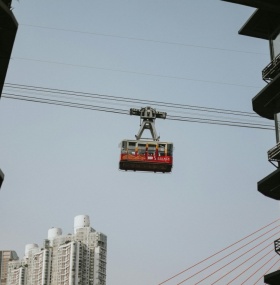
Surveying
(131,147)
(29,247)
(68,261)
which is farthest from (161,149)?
(29,247)

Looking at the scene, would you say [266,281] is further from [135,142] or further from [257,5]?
[257,5]

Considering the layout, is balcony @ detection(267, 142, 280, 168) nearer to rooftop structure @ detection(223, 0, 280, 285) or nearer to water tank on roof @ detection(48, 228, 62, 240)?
rooftop structure @ detection(223, 0, 280, 285)

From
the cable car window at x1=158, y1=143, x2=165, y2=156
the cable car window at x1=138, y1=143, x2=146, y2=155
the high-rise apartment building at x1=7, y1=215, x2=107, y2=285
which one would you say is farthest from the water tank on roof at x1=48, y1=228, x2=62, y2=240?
the cable car window at x1=138, y1=143, x2=146, y2=155

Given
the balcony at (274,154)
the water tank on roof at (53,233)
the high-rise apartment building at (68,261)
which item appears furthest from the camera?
the water tank on roof at (53,233)

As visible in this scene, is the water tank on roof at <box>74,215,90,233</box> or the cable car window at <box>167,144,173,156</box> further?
the water tank on roof at <box>74,215,90,233</box>

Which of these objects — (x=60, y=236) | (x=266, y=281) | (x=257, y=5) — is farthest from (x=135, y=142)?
(x=60, y=236)

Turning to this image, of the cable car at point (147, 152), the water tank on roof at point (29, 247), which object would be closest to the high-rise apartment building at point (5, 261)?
the water tank on roof at point (29, 247)

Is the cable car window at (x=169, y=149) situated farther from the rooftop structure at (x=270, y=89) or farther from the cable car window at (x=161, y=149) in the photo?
the rooftop structure at (x=270, y=89)
